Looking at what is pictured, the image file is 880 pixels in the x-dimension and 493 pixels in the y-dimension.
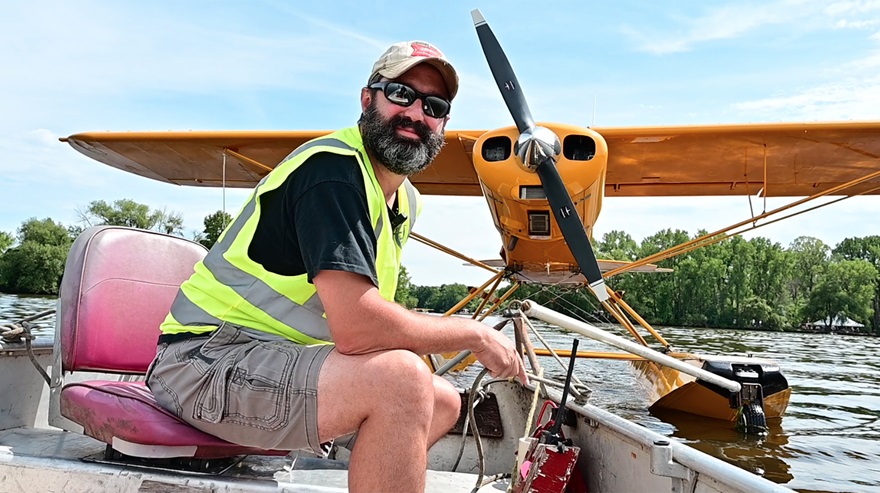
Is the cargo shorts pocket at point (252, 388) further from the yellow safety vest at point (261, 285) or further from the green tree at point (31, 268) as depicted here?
the green tree at point (31, 268)

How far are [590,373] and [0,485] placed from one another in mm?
8576

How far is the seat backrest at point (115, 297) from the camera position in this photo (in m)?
1.90

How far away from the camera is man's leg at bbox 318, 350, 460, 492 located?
4.06 feet

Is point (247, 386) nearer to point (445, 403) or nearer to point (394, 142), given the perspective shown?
point (445, 403)

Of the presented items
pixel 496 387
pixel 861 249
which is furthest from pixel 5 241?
pixel 861 249

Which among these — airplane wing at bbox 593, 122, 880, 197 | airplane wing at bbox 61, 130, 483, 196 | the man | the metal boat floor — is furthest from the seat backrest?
airplane wing at bbox 593, 122, 880, 197

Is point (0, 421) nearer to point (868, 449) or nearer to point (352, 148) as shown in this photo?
point (352, 148)

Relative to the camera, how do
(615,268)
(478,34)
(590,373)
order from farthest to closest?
(590,373)
(615,268)
(478,34)

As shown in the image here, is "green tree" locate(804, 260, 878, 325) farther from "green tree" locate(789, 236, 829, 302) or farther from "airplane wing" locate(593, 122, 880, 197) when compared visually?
"airplane wing" locate(593, 122, 880, 197)

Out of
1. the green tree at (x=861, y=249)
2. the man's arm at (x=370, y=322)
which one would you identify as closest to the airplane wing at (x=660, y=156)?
the man's arm at (x=370, y=322)

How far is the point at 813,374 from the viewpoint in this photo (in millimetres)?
12234

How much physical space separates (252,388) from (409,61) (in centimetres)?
89

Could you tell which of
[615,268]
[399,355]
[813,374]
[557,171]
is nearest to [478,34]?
[557,171]

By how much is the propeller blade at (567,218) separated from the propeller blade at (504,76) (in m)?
0.48
